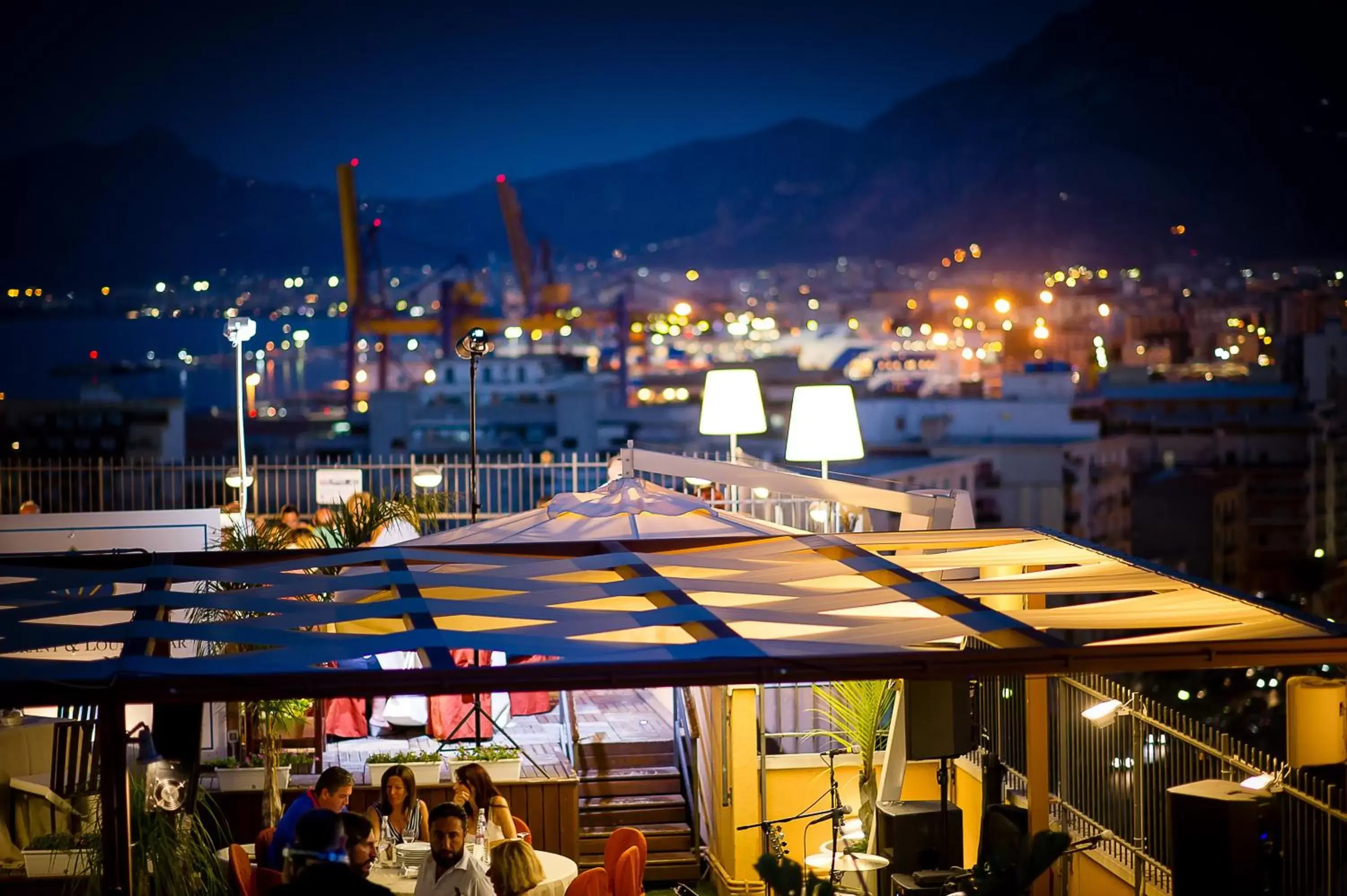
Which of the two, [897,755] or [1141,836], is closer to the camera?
[1141,836]

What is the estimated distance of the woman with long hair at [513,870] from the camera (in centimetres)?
711

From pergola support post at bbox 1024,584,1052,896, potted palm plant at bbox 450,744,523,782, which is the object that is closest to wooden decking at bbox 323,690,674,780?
potted palm plant at bbox 450,744,523,782

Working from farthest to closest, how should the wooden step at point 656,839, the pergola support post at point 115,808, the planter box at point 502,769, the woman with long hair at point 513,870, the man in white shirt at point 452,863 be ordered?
the wooden step at point 656,839
the planter box at point 502,769
the woman with long hair at point 513,870
the man in white shirt at point 452,863
the pergola support post at point 115,808

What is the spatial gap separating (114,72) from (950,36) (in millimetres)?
63708

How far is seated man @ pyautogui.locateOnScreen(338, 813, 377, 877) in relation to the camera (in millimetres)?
5586

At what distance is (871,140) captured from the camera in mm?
151625

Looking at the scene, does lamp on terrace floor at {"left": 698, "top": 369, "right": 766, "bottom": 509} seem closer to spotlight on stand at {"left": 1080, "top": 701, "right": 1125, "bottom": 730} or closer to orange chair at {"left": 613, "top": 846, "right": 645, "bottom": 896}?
orange chair at {"left": 613, "top": 846, "right": 645, "bottom": 896}

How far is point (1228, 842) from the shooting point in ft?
19.8

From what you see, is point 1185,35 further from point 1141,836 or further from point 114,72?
point 1141,836

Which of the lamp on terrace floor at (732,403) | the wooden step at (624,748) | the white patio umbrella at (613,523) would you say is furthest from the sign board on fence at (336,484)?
the white patio umbrella at (613,523)

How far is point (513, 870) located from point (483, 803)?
154 cm

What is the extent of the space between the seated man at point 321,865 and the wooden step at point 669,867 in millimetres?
6074

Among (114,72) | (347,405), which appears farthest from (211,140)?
(347,405)

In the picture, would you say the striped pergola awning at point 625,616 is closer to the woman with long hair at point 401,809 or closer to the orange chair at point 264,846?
the woman with long hair at point 401,809
